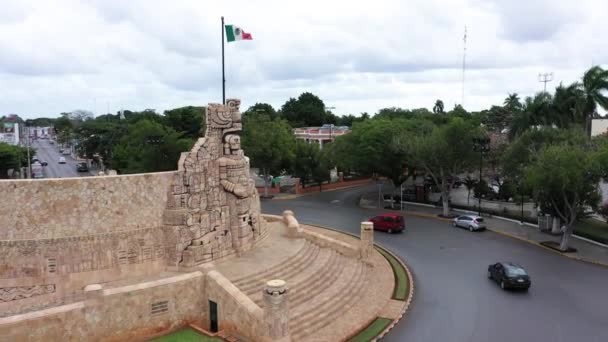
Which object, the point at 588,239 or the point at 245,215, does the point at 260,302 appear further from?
the point at 588,239

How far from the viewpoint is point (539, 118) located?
42.5m

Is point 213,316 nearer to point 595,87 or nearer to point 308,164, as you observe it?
A: point 308,164

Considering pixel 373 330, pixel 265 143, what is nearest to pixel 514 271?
pixel 373 330

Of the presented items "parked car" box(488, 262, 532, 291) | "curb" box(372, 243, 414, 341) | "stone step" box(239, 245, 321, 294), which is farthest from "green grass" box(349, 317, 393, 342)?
"parked car" box(488, 262, 532, 291)

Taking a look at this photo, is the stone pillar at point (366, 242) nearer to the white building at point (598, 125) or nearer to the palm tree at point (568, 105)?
the palm tree at point (568, 105)

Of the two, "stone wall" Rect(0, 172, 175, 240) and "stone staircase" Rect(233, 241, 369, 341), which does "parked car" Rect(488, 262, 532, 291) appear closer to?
"stone staircase" Rect(233, 241, 369, 341)

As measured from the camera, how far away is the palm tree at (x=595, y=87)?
39.2m

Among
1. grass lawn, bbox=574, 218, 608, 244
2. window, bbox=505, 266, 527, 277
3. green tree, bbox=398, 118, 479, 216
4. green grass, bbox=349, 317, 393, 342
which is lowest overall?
green grass, bbox=349, 317, 393, 342

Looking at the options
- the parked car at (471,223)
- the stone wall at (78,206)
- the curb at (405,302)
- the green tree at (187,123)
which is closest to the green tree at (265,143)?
the parked car at (471,223)

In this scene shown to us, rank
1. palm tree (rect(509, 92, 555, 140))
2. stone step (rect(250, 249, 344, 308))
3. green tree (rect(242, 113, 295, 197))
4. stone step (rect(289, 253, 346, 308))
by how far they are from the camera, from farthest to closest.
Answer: green tree (rect(242, 113, 295, 197)), palm tree (rect(509, 92, 555, 140)), stone step (rect(289, 253, 346, 308)), stone step (rect(250, 249, 344, 308))

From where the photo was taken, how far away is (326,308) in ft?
60.4

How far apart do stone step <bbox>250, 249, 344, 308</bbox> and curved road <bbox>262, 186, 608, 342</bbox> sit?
3.73m

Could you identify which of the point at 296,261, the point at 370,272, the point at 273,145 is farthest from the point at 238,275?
the point at 273,145

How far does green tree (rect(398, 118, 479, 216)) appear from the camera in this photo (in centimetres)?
3716
